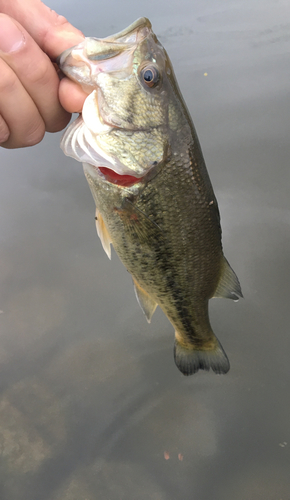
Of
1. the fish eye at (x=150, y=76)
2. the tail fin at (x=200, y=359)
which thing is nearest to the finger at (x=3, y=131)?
the fish eye at (x=150, y=76)

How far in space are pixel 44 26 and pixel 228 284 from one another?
0.88 metres

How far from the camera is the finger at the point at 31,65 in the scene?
0.58 m

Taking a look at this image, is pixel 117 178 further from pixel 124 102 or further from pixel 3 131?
pixel 3 131

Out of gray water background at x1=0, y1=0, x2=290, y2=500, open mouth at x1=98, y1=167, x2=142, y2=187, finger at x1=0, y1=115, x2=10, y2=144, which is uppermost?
finger at x1=0, y1=115, x2=10, y2=144

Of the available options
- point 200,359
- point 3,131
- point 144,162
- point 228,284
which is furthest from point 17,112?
point 200,359

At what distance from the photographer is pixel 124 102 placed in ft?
2.28

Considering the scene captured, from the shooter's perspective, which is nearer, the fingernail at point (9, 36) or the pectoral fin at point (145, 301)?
the fingernail at point (9, 36)

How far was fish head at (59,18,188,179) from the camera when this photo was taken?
25.7 inches

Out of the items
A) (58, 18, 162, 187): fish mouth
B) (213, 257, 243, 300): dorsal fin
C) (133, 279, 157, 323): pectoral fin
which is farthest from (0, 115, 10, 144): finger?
(213, 257, 243, 300): dorsal fin

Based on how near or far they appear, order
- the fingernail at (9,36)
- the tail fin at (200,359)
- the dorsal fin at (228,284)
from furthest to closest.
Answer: the tail fin at (200,359) < the dorsal fin at (228,284) < the fingernail at (9,36)

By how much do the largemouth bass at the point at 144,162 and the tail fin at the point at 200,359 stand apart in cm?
32

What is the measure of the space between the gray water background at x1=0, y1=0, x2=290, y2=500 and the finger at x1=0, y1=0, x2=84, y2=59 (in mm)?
1185

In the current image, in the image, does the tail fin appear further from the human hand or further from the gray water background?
the human hand

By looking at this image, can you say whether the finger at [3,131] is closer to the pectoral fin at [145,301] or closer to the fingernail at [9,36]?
the fingernail at [9,36]
